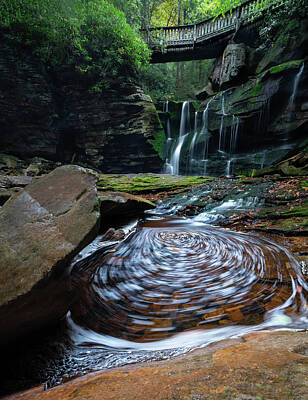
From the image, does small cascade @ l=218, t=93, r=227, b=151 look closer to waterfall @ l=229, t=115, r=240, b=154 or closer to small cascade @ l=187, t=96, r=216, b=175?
waterfall @ l=229, t=115, r=240, b=154

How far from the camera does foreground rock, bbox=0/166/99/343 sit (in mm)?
1276

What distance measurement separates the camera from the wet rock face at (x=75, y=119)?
12.5 m

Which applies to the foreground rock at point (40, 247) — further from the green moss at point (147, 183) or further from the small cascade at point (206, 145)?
the small cascade at point (206, 145)

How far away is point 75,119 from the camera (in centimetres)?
1422

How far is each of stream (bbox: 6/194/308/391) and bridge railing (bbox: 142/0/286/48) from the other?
1577 centimetres

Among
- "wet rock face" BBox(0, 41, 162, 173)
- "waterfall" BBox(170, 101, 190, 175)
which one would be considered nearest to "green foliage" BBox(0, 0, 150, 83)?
"wet rock face" BBox(0, 41, 162, 173)

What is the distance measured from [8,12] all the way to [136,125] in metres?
9.14

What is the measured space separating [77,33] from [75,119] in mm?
5063

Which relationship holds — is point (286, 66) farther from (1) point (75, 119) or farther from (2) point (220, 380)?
(2) point (220, 380)

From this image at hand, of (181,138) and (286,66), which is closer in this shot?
(286,66)

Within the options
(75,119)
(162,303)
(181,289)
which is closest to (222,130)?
(75,119)

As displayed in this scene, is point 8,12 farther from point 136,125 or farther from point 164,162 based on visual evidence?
point 164,162

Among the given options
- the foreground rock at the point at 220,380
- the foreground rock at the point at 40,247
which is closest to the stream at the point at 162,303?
the foreground rock at the point at 40,247

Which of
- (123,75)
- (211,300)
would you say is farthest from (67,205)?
(123,75)
